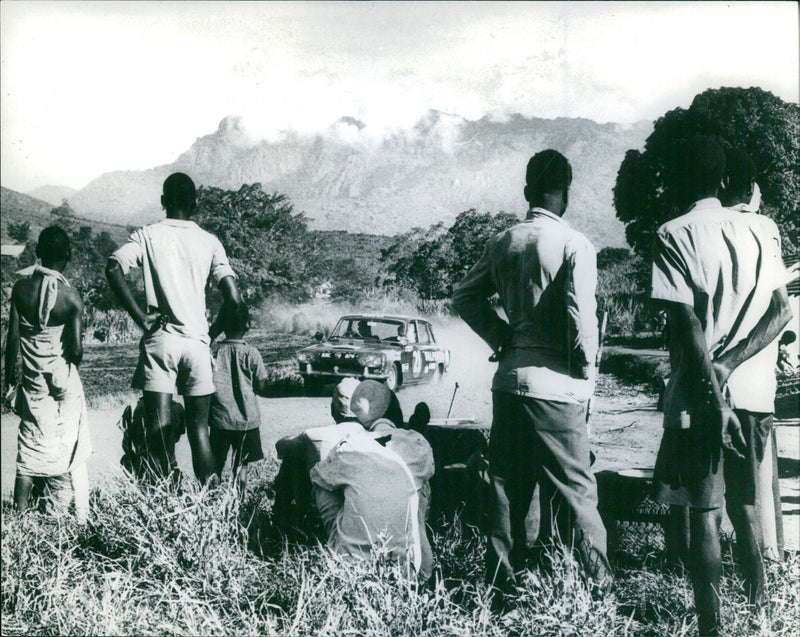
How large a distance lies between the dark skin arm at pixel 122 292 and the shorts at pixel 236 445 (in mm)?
913

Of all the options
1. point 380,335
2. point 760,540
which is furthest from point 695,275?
point 380,335

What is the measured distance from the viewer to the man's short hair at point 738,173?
304 cm

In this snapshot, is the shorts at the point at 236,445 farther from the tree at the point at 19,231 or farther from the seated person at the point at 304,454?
the tree at the point at 19,231

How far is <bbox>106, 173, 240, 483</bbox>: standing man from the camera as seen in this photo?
3777 mm

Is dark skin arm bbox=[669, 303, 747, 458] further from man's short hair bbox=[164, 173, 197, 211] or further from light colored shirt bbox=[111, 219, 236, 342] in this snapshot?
man's short hair bbox=[164, 173, 197, 211]

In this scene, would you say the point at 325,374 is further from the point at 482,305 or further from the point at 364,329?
the point at 482,305

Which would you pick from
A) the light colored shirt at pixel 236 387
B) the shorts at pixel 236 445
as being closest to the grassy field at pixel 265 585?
the shorts at pixel 236 445

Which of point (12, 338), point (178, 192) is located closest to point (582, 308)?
point (178, 192)

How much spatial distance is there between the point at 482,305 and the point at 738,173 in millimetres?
1144

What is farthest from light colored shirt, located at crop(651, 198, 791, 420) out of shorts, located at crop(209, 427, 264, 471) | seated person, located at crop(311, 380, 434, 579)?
shorts, located at crop(209, 427, 264, 471)

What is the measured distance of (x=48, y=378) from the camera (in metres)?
4.00

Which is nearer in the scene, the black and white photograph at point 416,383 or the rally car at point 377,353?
the black and white photograph at point 416,383

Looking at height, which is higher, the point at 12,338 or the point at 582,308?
the point at 582,308

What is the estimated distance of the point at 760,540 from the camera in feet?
9.13
